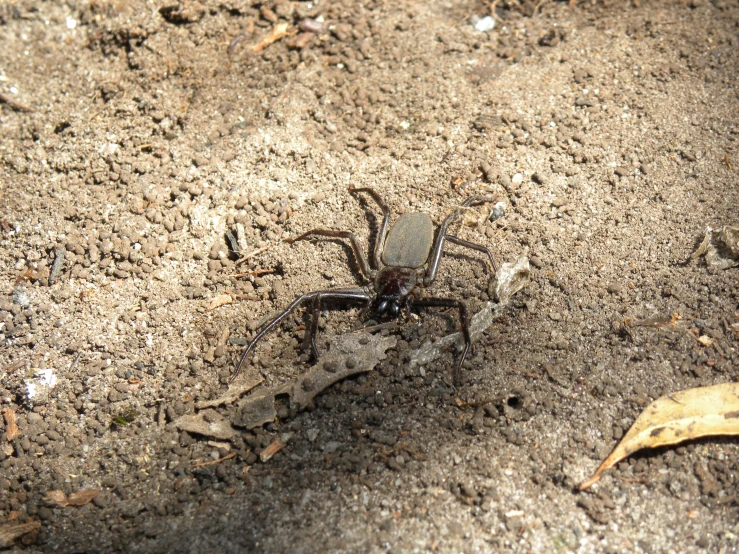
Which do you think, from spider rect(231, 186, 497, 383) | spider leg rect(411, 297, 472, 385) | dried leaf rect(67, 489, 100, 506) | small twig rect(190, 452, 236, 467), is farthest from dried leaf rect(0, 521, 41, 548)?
spider leg rect(411, 297, 472, 385)

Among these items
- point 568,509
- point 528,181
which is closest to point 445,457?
point 568,509

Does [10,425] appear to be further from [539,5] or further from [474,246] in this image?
[539,5]

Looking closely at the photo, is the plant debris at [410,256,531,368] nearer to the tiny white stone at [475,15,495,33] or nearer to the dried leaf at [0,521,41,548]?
the dried leaf at [0,521,41,548]

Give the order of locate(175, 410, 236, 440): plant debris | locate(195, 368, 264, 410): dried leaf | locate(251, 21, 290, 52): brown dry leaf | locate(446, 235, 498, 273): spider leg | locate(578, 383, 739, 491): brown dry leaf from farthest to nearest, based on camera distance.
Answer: locate(251, 21, 290, 52): brown dry leaf
locate(446, 235, 498, 273): spider leg
locate(195, 368, 264, 410): dried leaf
locate(175, 410, 236, 440): plant debris
locate(578, 383, 739, 491): brown dry leaf

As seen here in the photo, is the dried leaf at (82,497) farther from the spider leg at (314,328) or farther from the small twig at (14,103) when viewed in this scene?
the small twig at (14,103)

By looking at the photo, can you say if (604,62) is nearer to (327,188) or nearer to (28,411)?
(327,188)

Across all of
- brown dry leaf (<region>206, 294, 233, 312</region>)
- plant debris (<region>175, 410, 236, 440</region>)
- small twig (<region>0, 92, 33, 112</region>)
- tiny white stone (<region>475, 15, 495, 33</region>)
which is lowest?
plant debris (<region>175, 410, 236, 440</region>)

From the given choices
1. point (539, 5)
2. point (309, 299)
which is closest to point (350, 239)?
point (309, 299)
